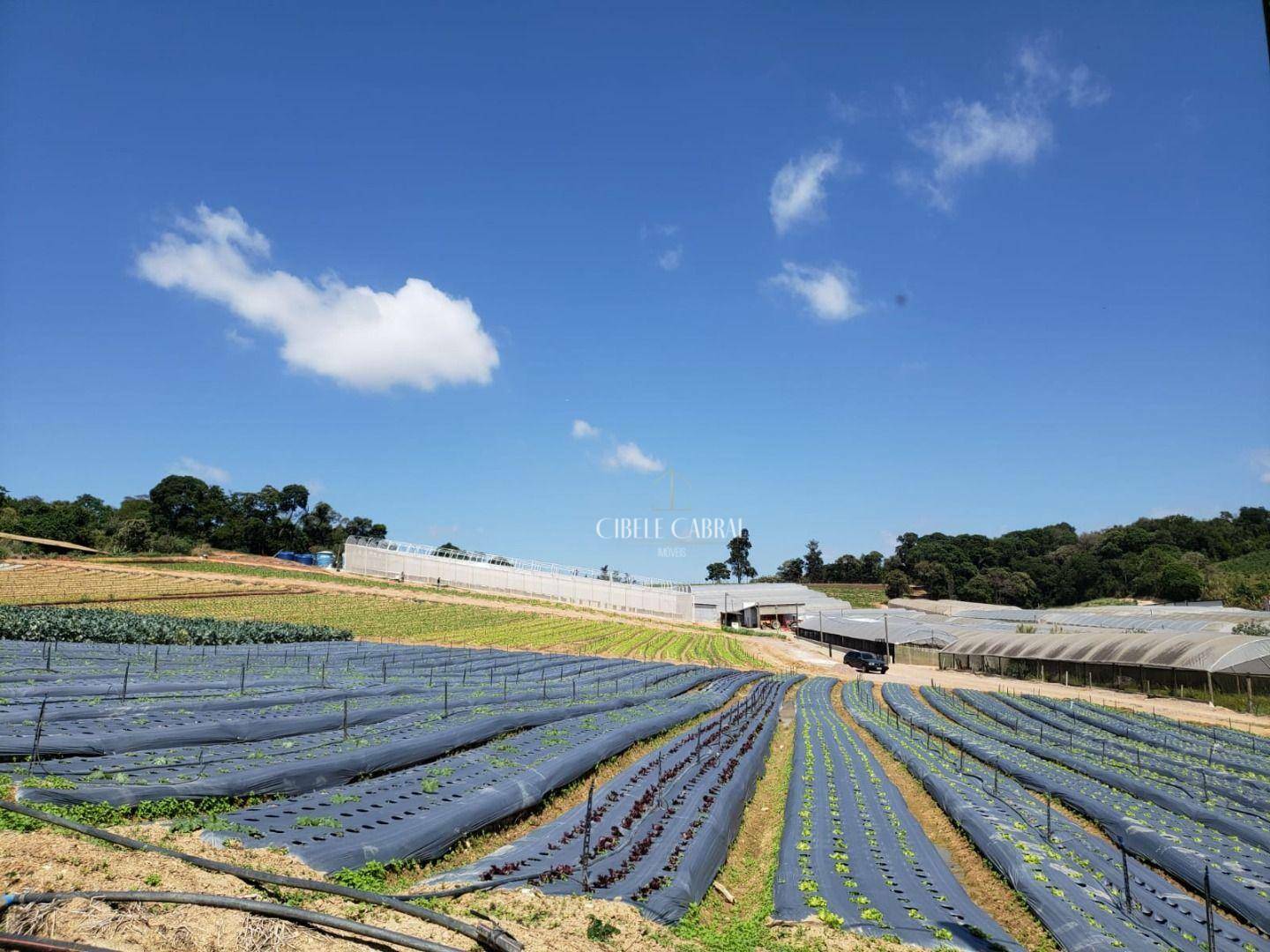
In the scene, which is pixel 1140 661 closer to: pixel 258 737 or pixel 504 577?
pixel 258 737

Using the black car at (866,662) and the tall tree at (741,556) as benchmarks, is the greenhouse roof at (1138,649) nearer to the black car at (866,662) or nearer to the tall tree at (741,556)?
the black car at (866,662)

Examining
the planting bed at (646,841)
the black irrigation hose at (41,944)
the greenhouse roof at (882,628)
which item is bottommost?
the planting bed at (646,841)

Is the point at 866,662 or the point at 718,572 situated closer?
the point at 866,662

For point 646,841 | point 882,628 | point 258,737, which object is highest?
point 882,628

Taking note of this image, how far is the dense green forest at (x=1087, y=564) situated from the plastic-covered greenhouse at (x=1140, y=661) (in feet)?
164

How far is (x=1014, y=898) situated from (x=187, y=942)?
1115 centimetres

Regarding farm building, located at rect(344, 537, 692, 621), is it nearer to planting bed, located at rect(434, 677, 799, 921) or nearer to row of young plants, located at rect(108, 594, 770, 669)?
row of young plants, located at rect(108, 594, 770, 669)

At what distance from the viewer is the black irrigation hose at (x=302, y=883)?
6.02 m

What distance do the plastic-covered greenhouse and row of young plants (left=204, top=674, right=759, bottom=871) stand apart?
35493 millimetres

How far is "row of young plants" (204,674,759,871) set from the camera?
28.0 ft

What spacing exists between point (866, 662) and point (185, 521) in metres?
101

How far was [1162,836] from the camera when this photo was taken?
1205 cm

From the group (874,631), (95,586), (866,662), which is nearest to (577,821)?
(866,662)

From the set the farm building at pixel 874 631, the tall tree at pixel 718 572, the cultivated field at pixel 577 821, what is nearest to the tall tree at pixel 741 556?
the tall tree at pixel 718 572
